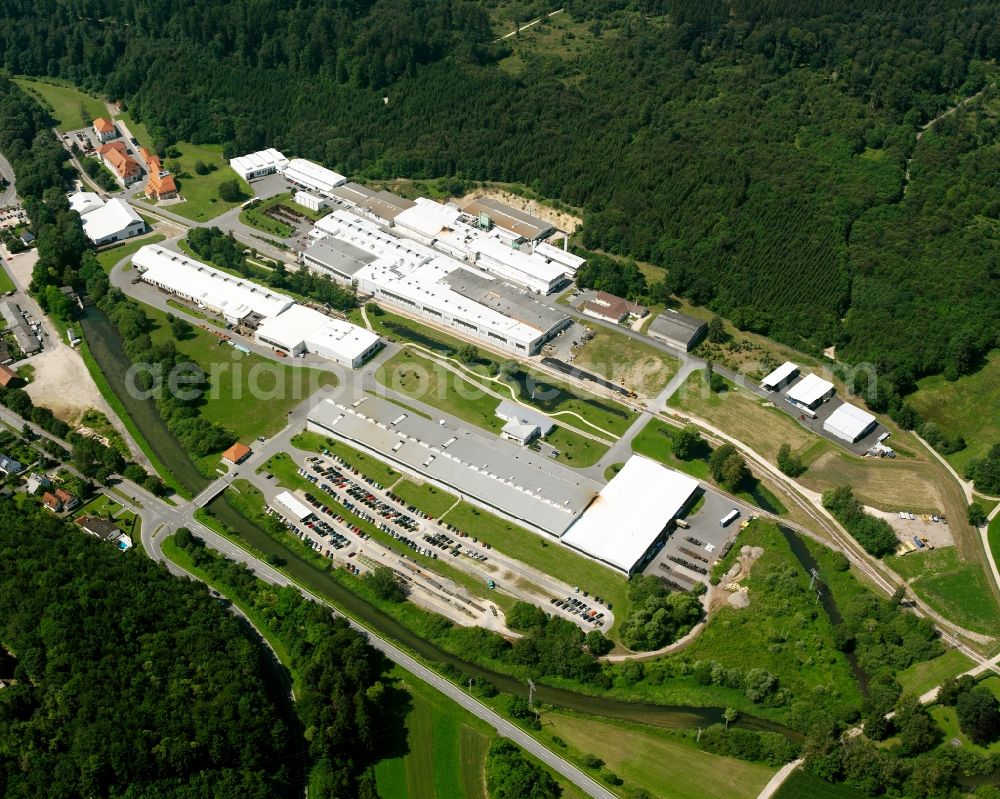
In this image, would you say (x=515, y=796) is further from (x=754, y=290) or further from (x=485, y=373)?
(x=754, y=290)

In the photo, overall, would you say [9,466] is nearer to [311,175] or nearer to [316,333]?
[316,333]

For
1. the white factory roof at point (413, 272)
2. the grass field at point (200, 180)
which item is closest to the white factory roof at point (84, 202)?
the grass field at point (200, 180)

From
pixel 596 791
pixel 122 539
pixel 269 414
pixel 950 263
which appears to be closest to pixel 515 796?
pixel 596 791

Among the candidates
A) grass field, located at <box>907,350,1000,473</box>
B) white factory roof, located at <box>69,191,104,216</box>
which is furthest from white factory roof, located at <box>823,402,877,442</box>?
white factory roof, located at <box>69,191,104,216</box>

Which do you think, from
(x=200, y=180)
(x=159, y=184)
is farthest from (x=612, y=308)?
(x=159, y=184)

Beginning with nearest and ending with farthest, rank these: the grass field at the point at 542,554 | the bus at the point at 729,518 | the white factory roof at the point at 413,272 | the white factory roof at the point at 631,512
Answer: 1. the grass field at the point at 542,554
2. the white factory roof at the point at 631,512
3. the bus at the point at 729,518
4. the white factory roof at the point at 413,272

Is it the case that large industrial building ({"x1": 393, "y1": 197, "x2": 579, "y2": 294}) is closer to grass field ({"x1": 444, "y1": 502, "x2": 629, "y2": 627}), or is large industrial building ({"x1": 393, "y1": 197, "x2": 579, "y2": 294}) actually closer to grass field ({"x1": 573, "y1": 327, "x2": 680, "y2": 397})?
grass field ({"x1": 573, "y1": 327, "x2": 680, "y2": 397})

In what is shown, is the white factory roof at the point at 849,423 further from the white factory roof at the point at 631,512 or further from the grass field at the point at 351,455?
the grass field at the point at 351,455
